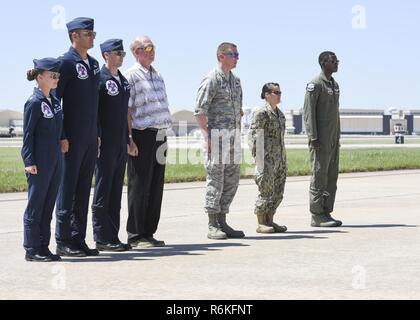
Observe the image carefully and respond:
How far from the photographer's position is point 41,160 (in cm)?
914

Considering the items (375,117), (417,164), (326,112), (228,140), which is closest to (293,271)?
(228,140)

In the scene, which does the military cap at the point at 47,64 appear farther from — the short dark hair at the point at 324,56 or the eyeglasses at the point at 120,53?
the short dark hair at the point at 324,56

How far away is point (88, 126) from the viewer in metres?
9.53

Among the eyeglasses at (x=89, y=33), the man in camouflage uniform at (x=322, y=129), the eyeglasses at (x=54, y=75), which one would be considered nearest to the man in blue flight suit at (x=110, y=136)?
the eyeglasses at (x=89, y=33)

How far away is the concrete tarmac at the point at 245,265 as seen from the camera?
24.3 feet

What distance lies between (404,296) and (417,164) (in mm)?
24514

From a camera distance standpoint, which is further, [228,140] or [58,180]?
[228,140]

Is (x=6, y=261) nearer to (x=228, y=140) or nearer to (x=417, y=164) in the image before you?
(x=228, y=140)

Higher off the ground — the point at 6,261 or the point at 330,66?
the point at 330,66

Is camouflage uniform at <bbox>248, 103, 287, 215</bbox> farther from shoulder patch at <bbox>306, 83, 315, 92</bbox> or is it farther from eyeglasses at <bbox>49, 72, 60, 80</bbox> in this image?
eyeglasses at <bbox>49, 72, 60, 80</bbox>

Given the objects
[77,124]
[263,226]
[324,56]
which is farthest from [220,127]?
[324,56]

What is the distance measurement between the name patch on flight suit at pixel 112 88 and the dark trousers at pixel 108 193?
549 millimetres

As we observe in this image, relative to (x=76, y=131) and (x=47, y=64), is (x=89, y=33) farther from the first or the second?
(x=76, y=131)
